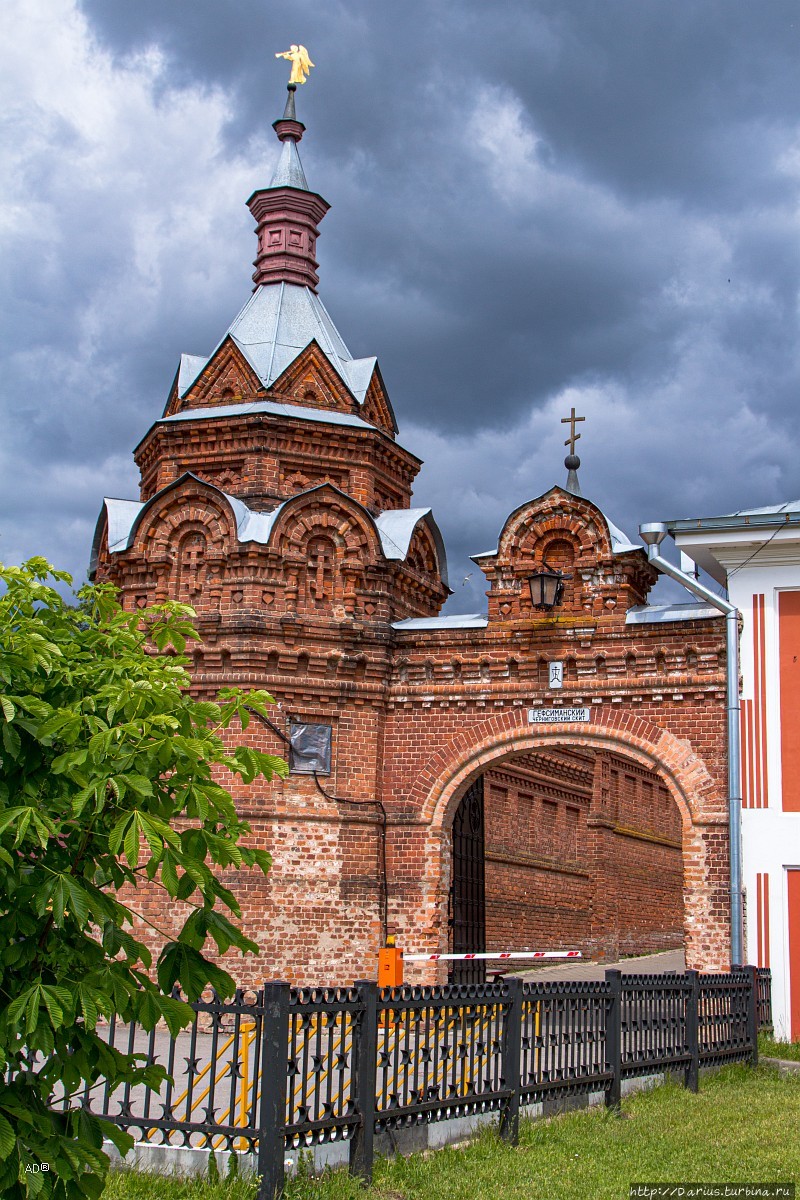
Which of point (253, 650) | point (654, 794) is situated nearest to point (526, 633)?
point (253, 650)

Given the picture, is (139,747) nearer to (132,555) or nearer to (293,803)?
(293,803)

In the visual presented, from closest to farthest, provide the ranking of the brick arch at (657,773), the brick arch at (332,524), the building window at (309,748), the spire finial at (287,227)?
the brick arch at (657,773)
the building window at (309,748)
the brick arch at (332,524)
the spire finial at (287,227)

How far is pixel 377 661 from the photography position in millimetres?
16141

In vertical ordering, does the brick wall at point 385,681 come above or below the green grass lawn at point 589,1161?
above

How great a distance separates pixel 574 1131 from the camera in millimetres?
8531

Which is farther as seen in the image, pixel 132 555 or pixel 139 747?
pixel 132 555

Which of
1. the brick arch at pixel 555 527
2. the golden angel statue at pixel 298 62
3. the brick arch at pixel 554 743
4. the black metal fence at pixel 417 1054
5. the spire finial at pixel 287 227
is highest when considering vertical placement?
the golden angel statue at pixel 298 62

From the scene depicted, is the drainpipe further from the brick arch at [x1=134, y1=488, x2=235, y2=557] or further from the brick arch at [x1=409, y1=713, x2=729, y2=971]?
the brick arch at [x1=134, y1=488, x2=235, y2=557]

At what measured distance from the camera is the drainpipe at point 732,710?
45.8 feet

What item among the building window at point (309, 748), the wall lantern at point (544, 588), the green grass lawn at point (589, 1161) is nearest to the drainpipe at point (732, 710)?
the wall lantern at point (544, 588)

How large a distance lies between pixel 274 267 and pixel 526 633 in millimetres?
8216

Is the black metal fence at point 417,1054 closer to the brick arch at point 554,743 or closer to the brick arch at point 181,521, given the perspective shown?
the brick arch at point 554,743

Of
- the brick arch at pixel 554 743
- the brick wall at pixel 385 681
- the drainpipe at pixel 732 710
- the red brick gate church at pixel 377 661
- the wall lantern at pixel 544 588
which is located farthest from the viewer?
the wall lantern at pixel 544 588

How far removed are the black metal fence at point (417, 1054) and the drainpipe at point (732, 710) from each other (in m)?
1.77
